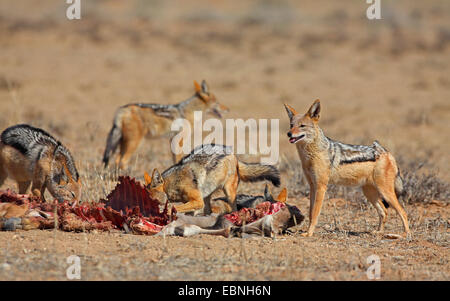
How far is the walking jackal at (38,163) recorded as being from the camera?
7.01 m

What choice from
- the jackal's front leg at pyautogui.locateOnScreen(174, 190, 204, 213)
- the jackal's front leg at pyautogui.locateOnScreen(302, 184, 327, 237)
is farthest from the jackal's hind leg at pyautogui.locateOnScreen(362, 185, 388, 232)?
the jackal's front leg at pyautogui.locateOnScreen(174, 190, 204, 213)

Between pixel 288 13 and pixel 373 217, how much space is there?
990 inches

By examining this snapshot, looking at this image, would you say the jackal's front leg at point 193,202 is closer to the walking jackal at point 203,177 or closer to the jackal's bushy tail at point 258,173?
the walking jackal at point 203,177

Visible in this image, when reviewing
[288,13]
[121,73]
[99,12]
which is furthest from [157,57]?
[288,13]

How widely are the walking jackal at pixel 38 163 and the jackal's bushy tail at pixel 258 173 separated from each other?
1965 millimetres

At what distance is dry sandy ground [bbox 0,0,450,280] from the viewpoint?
5.55 meters

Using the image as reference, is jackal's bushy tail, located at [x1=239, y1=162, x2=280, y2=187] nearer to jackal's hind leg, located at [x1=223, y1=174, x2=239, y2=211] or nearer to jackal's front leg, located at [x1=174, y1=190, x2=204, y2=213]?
jackal's hind leg, located at [x1=223, y1=174, x2=239, y2=211]

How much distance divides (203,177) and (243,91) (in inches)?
467

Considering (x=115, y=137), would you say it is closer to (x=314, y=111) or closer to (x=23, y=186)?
(x=23, y=186)

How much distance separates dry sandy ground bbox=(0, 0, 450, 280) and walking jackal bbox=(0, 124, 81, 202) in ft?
1.65

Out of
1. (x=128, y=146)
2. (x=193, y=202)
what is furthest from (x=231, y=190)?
(x=128, y=146)
